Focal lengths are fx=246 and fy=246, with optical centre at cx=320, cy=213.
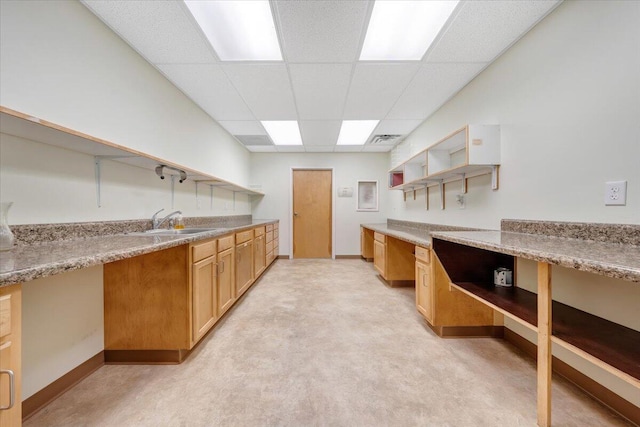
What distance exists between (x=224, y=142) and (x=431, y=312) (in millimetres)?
3634

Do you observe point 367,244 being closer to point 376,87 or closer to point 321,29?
point 376,87

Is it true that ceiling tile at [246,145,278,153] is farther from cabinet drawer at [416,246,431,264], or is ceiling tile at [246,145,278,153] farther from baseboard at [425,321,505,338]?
baseboard at [425,321,505,338]

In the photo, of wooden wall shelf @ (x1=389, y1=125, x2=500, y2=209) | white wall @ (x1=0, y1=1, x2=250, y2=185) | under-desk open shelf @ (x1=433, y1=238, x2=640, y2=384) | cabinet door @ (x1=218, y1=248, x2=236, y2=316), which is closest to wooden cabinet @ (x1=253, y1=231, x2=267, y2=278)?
cabinet door @ (x1=218, y1=248, x2=236, y2=316)

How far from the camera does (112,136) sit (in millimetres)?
1782

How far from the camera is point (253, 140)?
14.5ft

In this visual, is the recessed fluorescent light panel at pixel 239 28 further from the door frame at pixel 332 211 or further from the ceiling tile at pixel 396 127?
the door frame at pixel 332 211

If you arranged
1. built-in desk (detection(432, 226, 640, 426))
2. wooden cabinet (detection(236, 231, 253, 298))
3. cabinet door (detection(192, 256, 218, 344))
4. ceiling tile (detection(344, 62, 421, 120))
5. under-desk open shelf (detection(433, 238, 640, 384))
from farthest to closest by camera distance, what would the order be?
wooden cabinet (detection(236, 231, 253, 298)), ceiling tile (detection(344, 62, 421, 120)), cabinet door (detection(192, 256, 218, 344)), under-desk open shelf (detection(433, 238, 640, 384)), built-in desk (detection(432, 226, 640, 426))

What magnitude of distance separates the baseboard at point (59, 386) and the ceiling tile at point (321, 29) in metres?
2.58

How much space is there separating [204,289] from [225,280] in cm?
42

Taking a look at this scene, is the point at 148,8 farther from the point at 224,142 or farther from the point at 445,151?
the point at 445,151

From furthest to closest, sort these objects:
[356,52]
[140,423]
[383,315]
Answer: [383,315]
[356,52]
[140,423]

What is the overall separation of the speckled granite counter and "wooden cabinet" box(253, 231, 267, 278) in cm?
173

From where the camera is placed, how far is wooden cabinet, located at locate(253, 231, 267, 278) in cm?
336

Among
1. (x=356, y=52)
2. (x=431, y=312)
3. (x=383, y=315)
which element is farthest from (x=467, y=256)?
(x=356, y=52)
